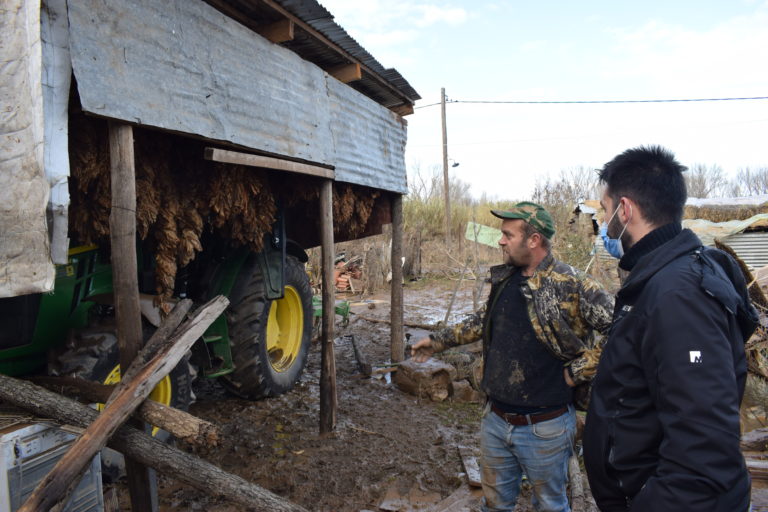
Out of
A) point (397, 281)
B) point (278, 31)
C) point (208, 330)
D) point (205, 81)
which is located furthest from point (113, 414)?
point (397, 281)

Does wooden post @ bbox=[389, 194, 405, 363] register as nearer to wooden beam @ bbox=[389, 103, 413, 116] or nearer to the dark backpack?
wooden beam @ bbox=[389, 103, 413, 116]

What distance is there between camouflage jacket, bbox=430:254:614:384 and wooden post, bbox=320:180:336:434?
273cm

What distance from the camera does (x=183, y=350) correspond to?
2.77 metres

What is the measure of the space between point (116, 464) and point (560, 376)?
3143mm

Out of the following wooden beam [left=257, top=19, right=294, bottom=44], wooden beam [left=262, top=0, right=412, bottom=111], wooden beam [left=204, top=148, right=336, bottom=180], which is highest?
wooden beam [left=262, top=0, right=412, bottom=111]

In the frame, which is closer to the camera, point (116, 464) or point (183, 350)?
point (183, 350)

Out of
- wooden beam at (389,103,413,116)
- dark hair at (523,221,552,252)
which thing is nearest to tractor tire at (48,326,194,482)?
dark hair at (523,221,552,252)

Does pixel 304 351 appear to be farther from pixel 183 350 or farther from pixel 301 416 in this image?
pixel 183 350

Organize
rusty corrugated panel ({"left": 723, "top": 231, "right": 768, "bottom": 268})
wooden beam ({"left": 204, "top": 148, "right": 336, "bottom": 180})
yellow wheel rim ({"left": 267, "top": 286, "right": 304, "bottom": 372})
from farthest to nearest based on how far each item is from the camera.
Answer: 1. rusty corrugated panel ({"left": 723, "top": 231, "right": 768, "bottom": 268})
2. yellow wheel rim ({"left": 267, "top": 286, "right": 304, "bottom": 372})
3. wooden beam ({"left": 204, "top": 148, "right": 336, "bottom": 180})

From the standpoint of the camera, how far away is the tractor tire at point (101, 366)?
3162mm

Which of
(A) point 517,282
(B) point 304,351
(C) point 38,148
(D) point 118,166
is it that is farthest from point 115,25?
(B) point 304,351

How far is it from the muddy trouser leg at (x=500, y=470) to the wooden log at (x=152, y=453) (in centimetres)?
102

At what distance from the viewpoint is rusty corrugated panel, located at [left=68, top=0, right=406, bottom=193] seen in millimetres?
2666

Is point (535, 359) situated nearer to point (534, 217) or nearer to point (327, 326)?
point (534, 217)
